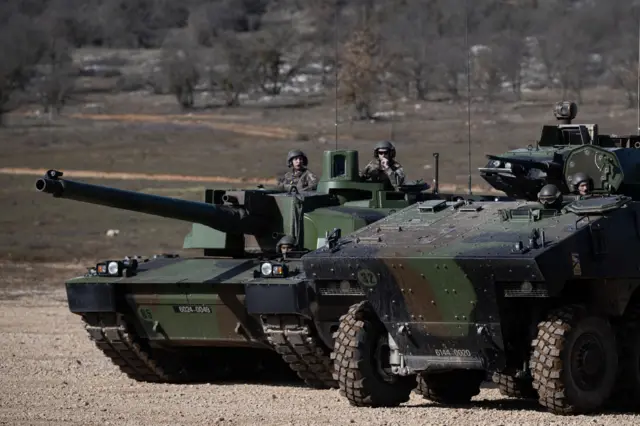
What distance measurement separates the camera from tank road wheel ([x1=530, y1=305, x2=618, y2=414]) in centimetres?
1698

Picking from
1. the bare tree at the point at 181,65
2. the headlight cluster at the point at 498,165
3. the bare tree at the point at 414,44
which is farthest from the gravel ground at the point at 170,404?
the bare tree at the point at 181,65

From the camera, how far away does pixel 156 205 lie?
20859mm

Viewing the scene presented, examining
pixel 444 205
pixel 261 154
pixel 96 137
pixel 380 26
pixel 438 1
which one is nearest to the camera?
pixel 444 205

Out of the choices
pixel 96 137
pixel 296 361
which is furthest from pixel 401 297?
pixel 96 137

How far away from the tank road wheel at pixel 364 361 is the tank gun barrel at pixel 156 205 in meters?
3.23

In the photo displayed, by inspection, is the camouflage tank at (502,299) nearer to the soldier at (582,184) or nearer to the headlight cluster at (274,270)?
the soldier at (582,184)

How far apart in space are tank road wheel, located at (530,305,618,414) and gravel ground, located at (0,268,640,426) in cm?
17

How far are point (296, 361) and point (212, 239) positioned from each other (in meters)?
2.37

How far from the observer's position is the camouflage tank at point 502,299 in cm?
1703

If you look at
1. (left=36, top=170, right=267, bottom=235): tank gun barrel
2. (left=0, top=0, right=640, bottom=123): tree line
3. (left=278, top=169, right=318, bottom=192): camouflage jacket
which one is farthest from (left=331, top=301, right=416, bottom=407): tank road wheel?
(left=0, top=0, right=640, bottom=123): tree line

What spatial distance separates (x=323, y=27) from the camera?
59281mm

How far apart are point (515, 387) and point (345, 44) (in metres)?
35.2

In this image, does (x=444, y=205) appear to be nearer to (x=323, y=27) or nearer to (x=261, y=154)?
(x=261, y=154)

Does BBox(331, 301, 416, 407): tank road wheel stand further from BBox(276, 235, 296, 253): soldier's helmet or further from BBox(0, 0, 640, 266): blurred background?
BBox(0, 0, 640, 266): blurred background
